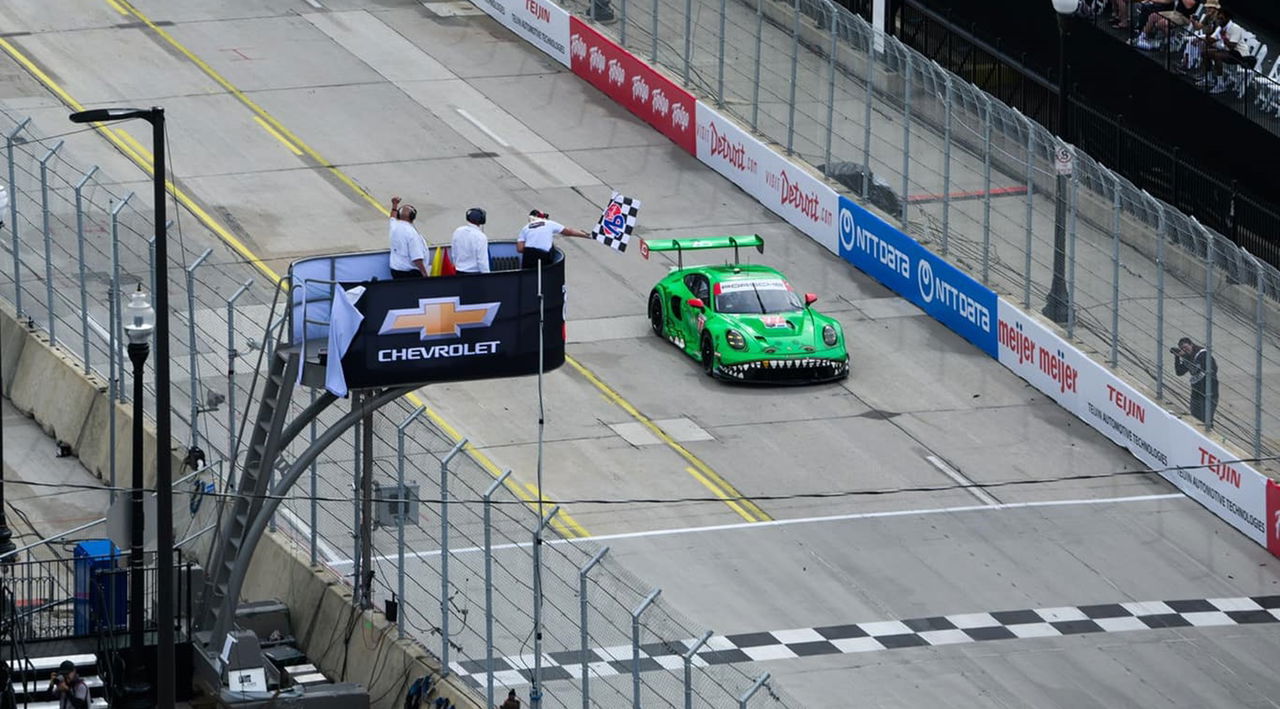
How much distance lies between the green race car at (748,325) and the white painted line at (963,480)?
2.67 meters

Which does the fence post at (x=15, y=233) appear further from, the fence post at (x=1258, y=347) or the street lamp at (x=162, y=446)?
the fence post at (x=1258, y=347)

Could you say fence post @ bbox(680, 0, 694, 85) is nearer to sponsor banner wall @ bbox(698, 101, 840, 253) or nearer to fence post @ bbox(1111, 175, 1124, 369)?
sponsor banner wall @ bbox(698, 101, 840, 253)

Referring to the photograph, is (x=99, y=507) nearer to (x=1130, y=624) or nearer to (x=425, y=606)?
(x=425, y=606)

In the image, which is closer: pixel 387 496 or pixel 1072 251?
pixel 387 496

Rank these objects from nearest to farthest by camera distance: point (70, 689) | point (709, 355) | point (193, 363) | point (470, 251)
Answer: point (70, 689) → point (470, 251) → point (193, 363) → point (709, 355)

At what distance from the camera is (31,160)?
1523 inches

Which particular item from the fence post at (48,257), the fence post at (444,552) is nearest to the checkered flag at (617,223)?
the fence post at (444,552)

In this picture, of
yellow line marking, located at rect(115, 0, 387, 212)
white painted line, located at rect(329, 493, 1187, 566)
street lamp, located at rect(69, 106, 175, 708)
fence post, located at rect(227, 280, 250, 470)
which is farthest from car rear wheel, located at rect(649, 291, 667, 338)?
street lamp, located at rect(69, 106, 175, 708)

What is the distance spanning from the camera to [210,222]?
135 feet

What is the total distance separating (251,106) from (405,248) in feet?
61.8

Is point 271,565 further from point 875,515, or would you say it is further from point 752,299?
point 752,299

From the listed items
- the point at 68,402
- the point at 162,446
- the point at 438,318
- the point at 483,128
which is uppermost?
the point at 438,318

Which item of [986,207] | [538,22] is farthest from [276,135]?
[986,207]

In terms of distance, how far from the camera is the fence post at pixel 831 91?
136 feet
